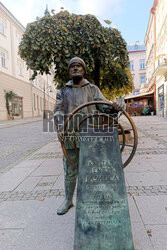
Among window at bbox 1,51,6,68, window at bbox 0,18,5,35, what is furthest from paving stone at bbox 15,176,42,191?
window at bbox 0,18,5,35

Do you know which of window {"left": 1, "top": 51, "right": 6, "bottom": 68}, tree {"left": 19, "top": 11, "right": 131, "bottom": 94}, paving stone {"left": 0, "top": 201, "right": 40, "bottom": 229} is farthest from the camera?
window {"left": 1, "top": 51, "right": 6, "bottom": 68}

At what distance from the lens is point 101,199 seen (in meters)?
1.69

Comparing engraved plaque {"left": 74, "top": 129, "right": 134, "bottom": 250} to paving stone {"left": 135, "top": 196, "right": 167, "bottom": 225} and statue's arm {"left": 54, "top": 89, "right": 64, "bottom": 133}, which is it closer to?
statue's arm {"left": 54, "top": 89, "right": 64, "bottom": 133}

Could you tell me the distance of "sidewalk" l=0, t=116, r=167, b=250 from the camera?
6.29ft

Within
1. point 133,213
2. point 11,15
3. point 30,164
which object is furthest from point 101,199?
point 11,15

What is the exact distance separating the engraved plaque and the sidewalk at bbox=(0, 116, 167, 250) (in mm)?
303

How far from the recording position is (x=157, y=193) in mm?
2865

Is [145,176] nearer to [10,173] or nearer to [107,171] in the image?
[107,171]

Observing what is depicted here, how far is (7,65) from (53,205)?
23.1 metres

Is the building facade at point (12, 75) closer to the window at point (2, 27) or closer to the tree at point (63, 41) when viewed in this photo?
the window at point (2, 27)

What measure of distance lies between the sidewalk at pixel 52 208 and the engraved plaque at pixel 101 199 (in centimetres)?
30

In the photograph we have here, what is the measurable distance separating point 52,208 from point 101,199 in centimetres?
116

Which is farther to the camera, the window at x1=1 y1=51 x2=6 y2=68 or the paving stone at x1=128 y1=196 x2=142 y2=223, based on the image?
the window at x1=1 y1=51 x2=6 y2=68

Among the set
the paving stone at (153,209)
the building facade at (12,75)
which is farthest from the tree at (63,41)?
the building facade at (12,75)
